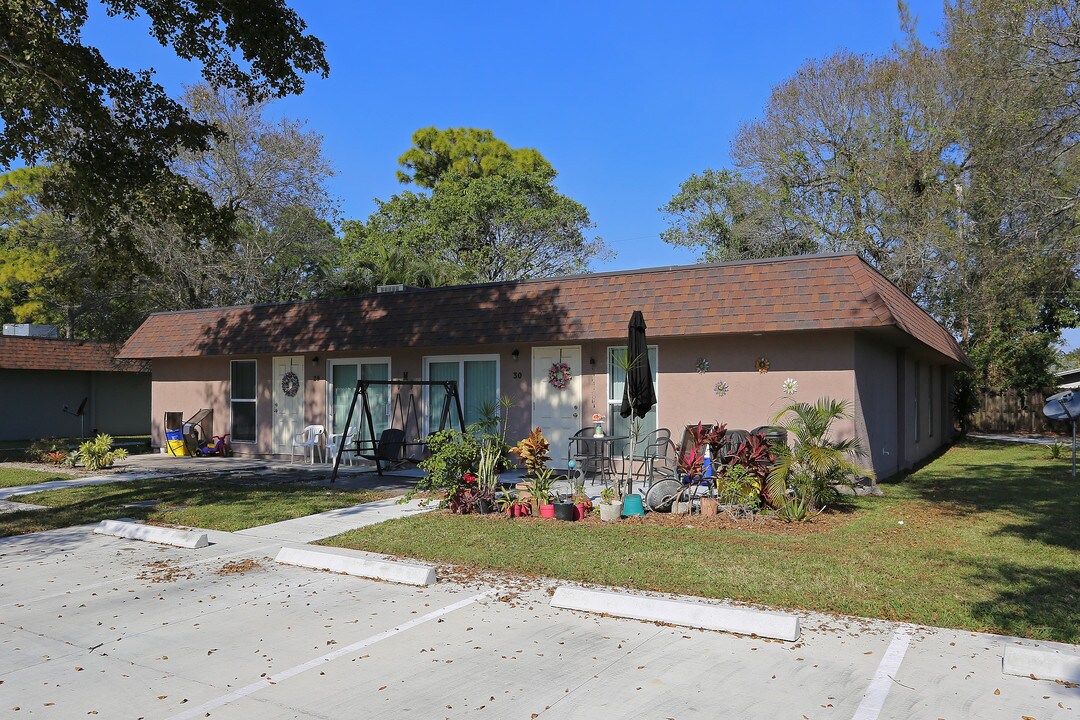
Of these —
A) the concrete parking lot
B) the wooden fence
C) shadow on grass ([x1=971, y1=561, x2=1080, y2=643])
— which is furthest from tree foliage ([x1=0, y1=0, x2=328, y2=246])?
the wooden fence

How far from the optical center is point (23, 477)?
45.3 ft

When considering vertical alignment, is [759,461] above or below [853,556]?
above

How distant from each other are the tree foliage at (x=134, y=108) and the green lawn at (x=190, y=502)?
3.87 metres

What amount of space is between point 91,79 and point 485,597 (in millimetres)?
9428

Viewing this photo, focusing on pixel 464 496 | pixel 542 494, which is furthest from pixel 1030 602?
pixel 464 496

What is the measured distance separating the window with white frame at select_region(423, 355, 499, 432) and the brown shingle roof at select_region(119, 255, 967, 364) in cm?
87

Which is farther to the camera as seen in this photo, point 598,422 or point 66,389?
point 66,389

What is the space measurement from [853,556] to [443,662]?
3.97m

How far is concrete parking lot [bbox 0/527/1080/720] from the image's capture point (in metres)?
3.97

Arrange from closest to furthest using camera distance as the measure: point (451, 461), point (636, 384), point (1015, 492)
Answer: point (636, 384) < point (451, 461) < point (1015, 492)

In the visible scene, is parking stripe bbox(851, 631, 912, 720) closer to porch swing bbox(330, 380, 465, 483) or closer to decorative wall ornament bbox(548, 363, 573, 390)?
porch swing bbox(330, 380, 465, 483)

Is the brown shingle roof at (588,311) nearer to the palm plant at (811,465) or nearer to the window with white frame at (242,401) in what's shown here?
the window with white frame at (242,401)

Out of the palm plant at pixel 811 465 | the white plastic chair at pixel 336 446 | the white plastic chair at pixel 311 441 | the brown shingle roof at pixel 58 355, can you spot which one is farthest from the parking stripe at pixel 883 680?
the brown shingle roof at pixel 58 355

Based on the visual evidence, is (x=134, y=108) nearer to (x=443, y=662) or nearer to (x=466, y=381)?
(x=466, y=381)
